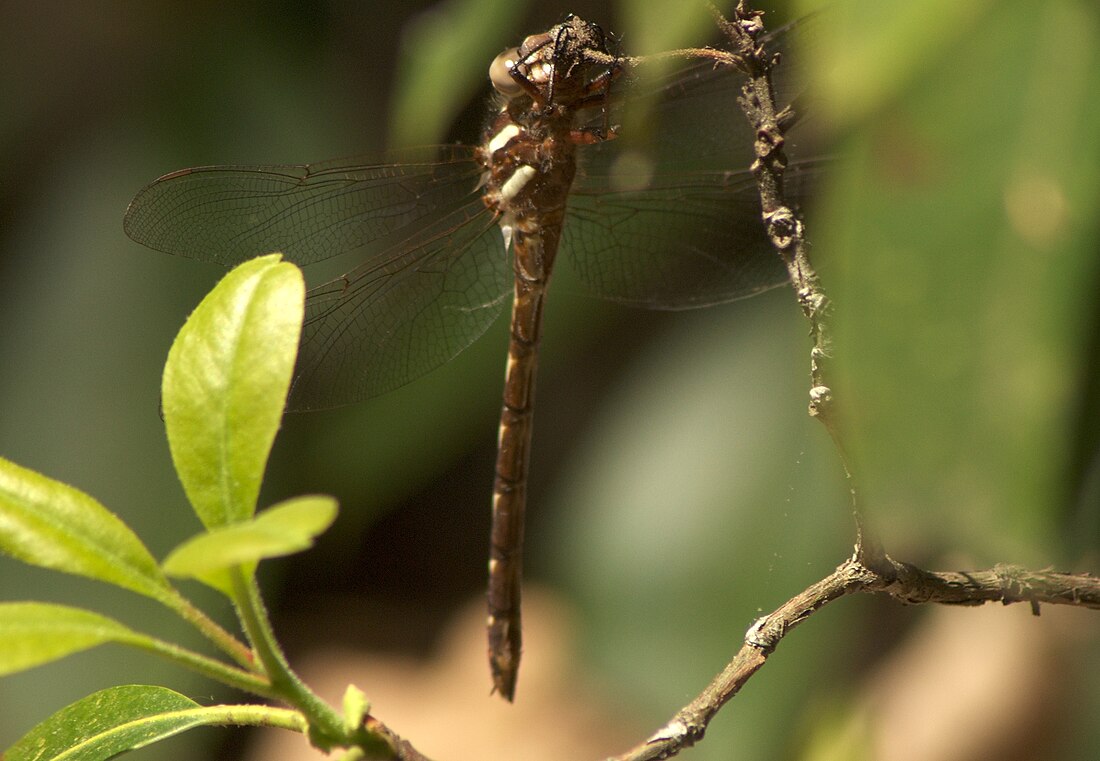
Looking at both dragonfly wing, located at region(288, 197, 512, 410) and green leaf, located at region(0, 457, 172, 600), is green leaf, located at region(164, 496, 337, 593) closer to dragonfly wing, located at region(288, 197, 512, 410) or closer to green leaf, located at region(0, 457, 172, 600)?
green leaf, located at region(0, 457, 172, 600)

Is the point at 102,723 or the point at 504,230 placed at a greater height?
the point at 504,230

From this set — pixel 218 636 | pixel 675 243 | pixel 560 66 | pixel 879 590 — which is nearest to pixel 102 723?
pixel 218 636

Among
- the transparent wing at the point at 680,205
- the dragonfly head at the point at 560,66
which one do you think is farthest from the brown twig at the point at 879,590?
the transparent wing at the point at 680,205

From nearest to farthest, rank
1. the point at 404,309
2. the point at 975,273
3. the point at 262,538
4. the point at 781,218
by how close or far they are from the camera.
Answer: the point at 262,538, the point at 781,218, the point at 975,273, the point at 404,309

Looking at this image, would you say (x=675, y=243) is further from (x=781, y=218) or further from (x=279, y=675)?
(x=279, y=675)

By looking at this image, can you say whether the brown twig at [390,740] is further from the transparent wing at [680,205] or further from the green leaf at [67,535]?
the transparent wing at [680,205]

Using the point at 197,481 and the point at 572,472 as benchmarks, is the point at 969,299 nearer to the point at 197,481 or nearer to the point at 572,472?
the point at 197,481
